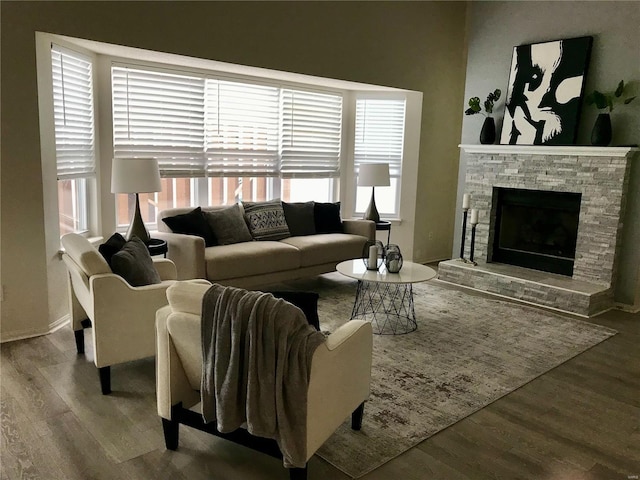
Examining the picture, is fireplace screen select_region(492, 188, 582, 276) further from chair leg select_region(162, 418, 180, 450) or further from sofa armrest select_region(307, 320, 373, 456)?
chair leg select_region(162, 418, 180, 450)

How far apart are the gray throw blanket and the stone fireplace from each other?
12.4 ft

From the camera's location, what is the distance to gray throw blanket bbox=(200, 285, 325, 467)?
80.8 inches

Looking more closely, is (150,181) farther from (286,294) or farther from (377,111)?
(377,111)

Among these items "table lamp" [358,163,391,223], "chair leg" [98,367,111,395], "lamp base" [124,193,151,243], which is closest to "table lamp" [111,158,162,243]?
"lamp base" [124,193,151,243]

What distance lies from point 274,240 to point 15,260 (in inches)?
96.1

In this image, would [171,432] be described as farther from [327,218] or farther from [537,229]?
[537,229]

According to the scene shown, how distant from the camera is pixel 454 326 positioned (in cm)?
445

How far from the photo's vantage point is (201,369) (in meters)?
2.33

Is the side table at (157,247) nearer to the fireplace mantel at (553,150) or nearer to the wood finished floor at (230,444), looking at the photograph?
the wood finished floor at (230,444)

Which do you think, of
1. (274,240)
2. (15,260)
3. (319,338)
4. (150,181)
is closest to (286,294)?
(319,338)

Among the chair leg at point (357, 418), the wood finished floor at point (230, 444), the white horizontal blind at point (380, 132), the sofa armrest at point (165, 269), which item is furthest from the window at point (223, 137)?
the chair leg at point (357, 418)

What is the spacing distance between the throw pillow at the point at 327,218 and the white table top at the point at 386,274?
137 centimetres

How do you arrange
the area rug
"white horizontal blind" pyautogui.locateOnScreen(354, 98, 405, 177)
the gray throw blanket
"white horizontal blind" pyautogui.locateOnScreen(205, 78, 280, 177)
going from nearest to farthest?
the gray throw blanket → the area rug → "white horizontal blind" pyautogui.locateOnScreen(205, 78, 280, 177) → "white horizontal blind" pyautogui.locateOnScreen(354, 98, 405, 177)

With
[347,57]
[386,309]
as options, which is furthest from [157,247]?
[347,57]
